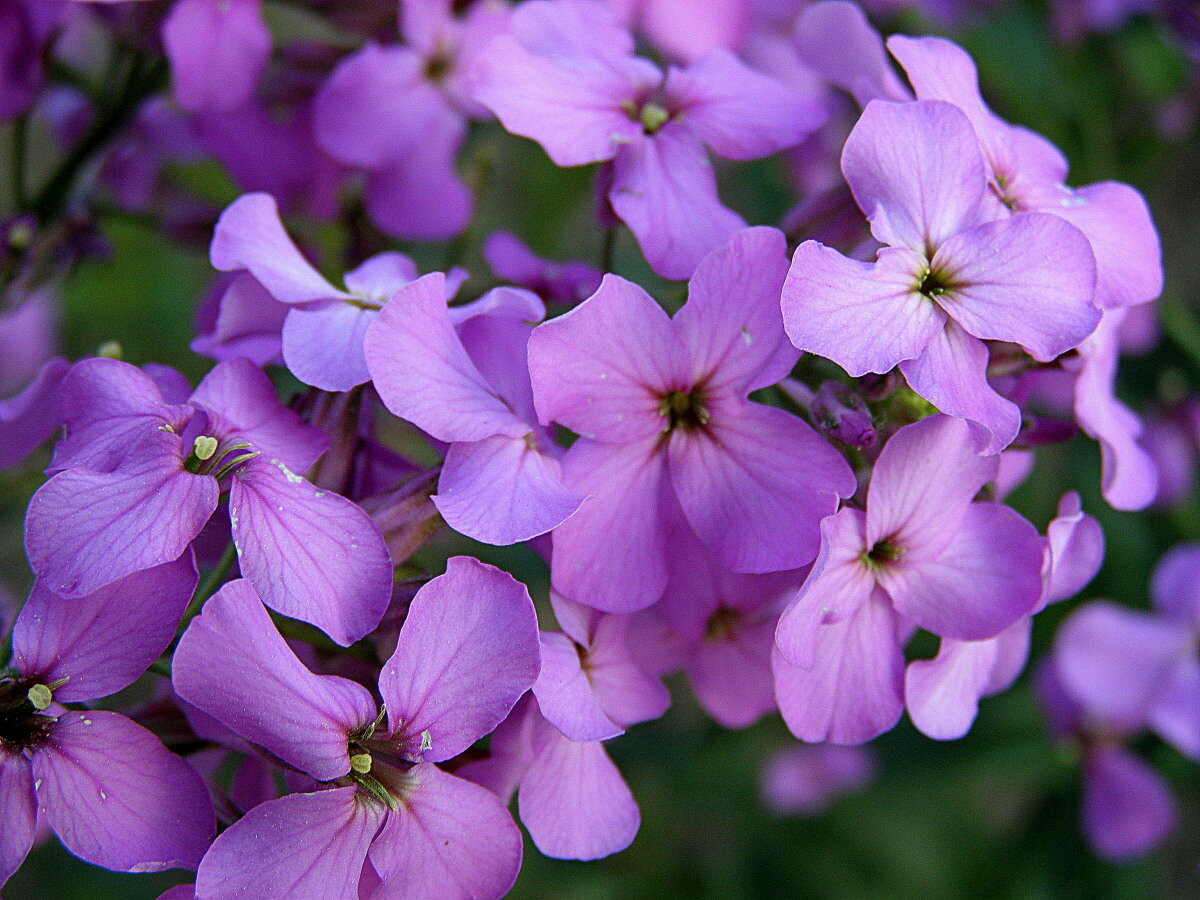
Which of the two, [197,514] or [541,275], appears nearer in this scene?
[197,514]

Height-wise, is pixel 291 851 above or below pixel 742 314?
below

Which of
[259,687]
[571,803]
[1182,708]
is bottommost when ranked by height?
[1182,708]

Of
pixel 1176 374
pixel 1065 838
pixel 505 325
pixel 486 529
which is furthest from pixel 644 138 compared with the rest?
pixel 1065 838

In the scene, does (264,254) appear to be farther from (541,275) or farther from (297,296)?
(541,275)

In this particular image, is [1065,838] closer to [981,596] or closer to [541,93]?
[981,596]

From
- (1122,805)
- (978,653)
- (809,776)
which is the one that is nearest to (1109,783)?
(1122,805)

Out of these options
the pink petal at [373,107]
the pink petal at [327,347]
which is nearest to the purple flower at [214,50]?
the pink petal at [373,107]

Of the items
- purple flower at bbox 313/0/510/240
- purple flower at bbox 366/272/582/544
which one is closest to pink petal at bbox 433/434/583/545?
purple flower at bbox 366/272/582/544
